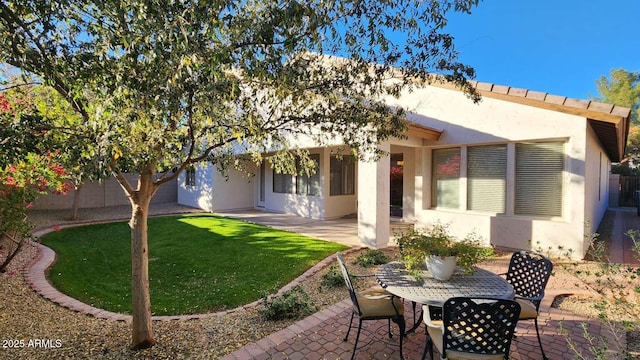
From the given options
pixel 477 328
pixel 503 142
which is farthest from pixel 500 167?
pixel 477 328

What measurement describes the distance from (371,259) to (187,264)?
490 cm

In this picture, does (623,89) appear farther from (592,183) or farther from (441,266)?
(441,266)

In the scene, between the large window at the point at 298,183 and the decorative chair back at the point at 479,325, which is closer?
the decorative chair back at the point at 479,325

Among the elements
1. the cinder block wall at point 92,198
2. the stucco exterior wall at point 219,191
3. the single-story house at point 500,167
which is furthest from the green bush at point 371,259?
the cinder block wall at point 92,198

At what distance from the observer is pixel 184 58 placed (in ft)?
8.51

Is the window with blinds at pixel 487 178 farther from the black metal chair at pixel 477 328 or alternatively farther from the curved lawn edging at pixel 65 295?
the black metal chair at pixel 477 328

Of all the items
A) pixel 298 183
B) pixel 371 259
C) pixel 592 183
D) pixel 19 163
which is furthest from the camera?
pixel 298 183

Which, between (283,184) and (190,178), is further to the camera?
(190,178)

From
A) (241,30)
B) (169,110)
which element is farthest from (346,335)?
(241,30)

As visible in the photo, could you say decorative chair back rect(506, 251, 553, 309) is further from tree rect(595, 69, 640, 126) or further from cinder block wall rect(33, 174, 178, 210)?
tree rect(595, 69, 640, 126)

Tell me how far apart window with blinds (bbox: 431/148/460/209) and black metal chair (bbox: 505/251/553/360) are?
20.0 feet

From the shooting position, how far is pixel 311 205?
15453mm

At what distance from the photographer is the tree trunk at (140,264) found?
4348mm

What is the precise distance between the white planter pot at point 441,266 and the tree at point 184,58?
7.41ft
